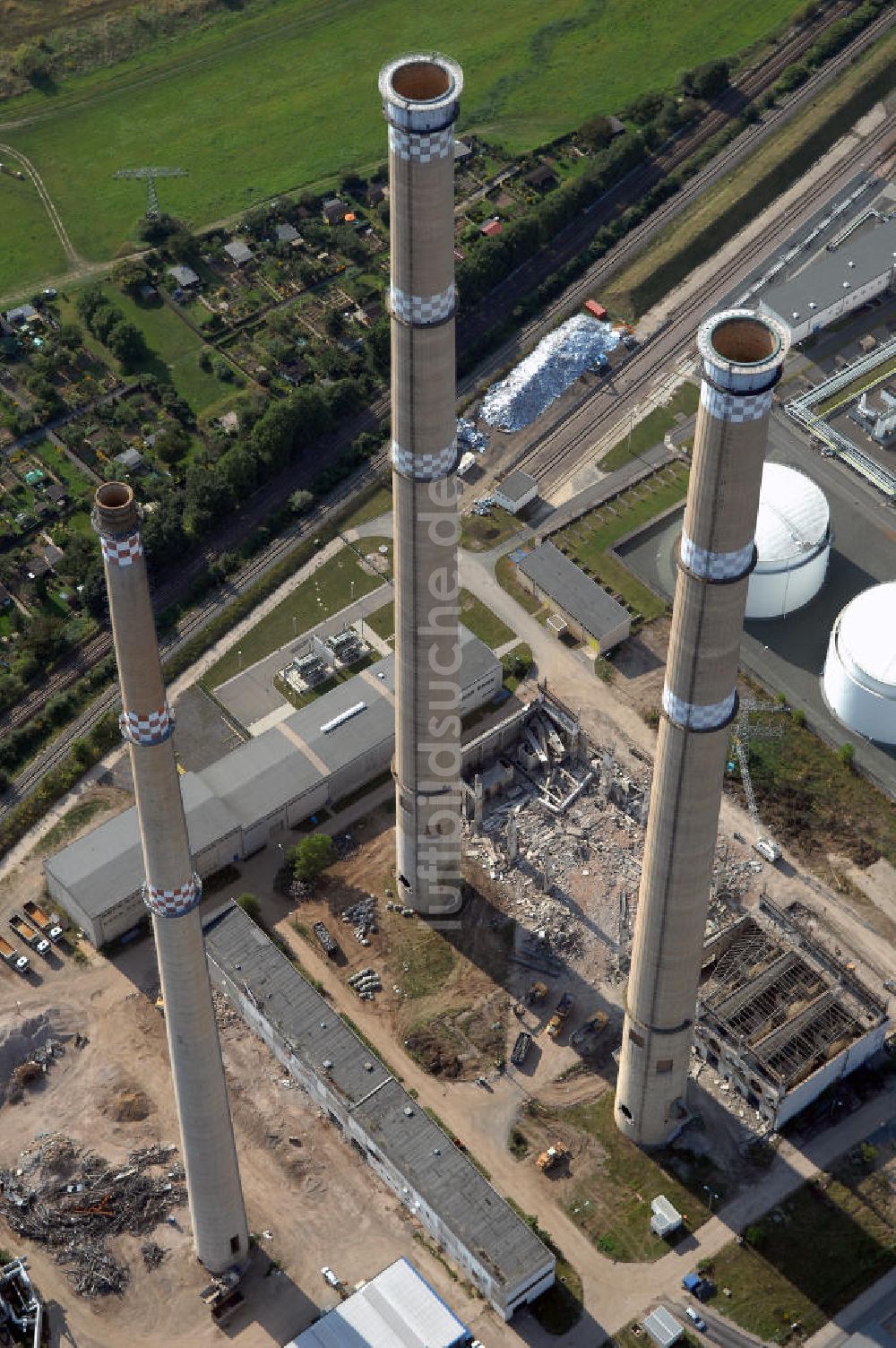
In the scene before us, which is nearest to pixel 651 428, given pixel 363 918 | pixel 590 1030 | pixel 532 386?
pixel 532 386

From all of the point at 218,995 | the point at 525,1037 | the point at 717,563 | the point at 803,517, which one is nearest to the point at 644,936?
the point at 525,1037

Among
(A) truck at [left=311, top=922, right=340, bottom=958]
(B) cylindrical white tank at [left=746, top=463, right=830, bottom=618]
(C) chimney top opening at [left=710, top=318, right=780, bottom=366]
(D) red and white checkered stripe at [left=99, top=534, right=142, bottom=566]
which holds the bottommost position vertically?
(C) chimney top opening at [left=710, top=318, right=780, bottom=366]

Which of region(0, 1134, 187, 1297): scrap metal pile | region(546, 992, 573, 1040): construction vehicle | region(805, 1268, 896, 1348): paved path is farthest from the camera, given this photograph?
region(546, 992, 573, 1040): construction vehicle

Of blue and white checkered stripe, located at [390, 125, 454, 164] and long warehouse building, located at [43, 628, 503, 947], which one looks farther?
long warehouse building, located at [43, 628, 503, 947]

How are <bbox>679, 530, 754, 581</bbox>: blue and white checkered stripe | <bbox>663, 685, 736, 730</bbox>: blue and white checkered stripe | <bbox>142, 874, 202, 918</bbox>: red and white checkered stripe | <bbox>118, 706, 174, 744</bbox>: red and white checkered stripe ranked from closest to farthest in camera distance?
<bbox>679, 530, 754, 581</bbox>: blue and white checkered stripe < <bbox>118, 706, 174, 744</bbox>: red and white checkered stripe < <bbox>142, 874, 202, 918</bbox>: red and white checkered stripe < <bbox>663, 685, 736, 730</bbox>: blue and white checkered stripe

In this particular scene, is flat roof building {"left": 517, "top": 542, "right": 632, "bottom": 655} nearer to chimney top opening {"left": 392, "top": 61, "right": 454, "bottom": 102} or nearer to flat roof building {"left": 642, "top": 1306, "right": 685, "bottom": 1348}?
flat roof building {"left": 642, "top": 1306, "right": 685, "bottom": 1348}

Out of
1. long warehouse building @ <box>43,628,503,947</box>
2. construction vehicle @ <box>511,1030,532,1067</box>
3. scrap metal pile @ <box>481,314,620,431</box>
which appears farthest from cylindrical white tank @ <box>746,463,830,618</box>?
construction vehicle @ <box>511,1030,532,1067</box>

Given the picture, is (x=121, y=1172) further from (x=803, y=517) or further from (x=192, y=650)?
(x=803, y=517)

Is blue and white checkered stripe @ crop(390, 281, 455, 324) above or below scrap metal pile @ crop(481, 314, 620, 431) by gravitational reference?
below
